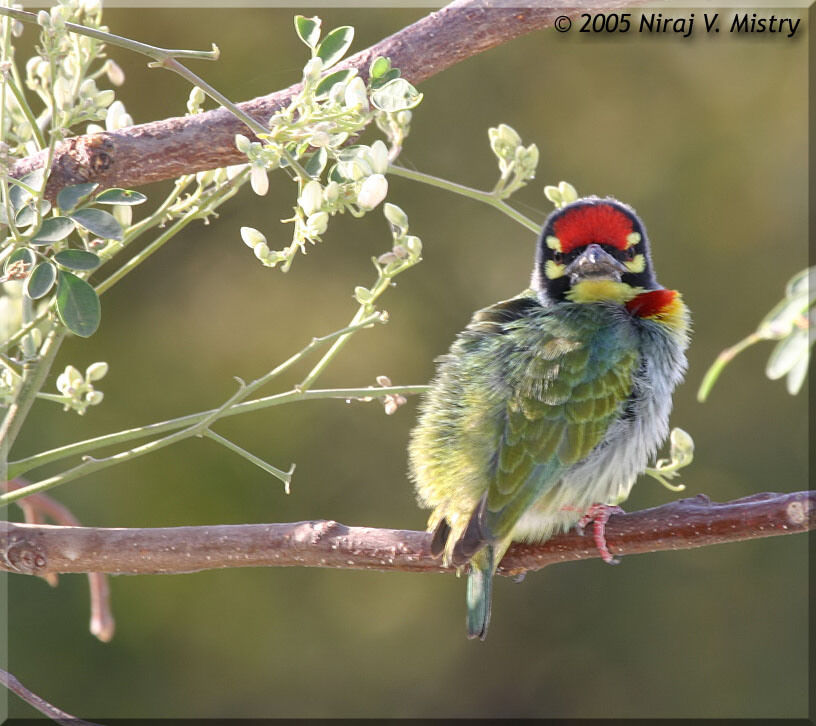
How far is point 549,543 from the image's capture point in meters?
1.35

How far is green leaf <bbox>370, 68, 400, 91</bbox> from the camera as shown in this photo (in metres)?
0.97

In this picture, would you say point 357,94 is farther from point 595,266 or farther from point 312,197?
point 595,266

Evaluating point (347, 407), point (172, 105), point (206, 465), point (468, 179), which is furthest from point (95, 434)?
point (468, 179)

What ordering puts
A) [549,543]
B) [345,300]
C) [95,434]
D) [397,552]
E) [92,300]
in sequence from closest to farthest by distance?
[92,300]
[397,552]
[549,543]
[95,434]
[345,300]

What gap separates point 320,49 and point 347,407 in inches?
67.7

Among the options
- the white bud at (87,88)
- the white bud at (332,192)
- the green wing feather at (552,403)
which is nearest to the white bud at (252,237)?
the white bud at (332,192)

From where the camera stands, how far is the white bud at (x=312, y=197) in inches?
37.5

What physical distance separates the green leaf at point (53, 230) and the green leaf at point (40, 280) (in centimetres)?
3

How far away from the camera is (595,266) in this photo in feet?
5.04

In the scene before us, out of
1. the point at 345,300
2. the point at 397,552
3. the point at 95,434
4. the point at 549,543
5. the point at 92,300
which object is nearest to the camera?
the point at 92,300

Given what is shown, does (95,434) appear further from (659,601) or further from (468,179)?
(659,601)

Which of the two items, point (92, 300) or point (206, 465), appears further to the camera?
point (206, 465)

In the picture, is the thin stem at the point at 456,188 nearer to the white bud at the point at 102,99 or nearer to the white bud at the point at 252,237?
the white bud at the point at 252,237

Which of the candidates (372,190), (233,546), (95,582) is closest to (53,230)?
(372,190)
